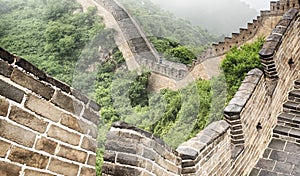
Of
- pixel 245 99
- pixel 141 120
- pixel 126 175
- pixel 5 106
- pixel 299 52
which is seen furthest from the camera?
pixel 141 120

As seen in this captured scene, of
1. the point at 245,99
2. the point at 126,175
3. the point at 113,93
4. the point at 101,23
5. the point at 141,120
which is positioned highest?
the point at 101,23

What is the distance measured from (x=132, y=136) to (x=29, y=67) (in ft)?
2.63

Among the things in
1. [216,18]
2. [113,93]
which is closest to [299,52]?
[113,93]

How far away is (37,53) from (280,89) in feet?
59.5

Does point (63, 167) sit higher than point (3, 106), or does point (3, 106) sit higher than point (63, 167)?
point (3, 106)

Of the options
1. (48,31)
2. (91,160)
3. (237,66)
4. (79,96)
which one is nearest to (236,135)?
(91,160)

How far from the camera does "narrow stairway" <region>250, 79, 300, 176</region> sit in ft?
12.6

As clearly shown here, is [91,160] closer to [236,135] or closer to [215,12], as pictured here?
[236,135]

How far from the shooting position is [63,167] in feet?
6.30

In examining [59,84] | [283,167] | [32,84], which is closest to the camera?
[32,84]

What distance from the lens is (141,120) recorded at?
741 cm

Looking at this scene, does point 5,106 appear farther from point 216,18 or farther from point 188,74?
point 188,74

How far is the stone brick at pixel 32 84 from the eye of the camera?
168cm

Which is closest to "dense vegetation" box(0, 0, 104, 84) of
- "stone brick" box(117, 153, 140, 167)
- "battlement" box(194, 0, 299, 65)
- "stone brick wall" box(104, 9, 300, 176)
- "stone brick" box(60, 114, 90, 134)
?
"battlement" box(194, 0, 299, 65)
